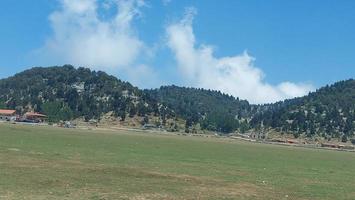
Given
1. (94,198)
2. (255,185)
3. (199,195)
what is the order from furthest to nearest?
1. (255,185)
2. (199,195)
3. (94,198)

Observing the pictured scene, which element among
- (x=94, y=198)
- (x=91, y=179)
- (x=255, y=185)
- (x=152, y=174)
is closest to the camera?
(x=94, y=198)

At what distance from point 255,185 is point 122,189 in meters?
9.87

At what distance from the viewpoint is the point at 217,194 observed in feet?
97.7

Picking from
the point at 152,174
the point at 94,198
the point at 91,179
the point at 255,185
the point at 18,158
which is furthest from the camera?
the point at 18,158

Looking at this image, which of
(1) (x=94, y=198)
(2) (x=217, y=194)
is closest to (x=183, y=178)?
(2) (x=217, y=194)

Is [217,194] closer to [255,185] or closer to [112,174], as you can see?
[255,185]

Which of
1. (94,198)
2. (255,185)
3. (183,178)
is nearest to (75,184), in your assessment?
(94,198)

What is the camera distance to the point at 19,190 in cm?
2661

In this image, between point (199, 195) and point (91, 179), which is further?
point (91, 179)

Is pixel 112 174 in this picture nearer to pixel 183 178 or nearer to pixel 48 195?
pixel 183 178

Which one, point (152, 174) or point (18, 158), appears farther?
point (18, 158)

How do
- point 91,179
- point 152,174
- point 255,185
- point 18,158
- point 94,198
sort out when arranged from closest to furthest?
point 94,198, point 91,179, point 255,185, point 152,174, point 18,158

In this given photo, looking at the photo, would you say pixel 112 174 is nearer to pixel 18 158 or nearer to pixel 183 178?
pixel 183 178

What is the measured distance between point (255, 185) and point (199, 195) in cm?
739
